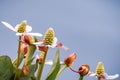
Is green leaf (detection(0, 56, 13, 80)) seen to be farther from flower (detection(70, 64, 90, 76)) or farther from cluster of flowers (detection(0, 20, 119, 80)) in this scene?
flower (detection(70, 64, 90, 76))

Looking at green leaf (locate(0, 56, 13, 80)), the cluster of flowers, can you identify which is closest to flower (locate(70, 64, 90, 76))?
the cluster of flowers

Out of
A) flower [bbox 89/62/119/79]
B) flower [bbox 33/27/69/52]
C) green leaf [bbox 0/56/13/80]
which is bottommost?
flower [bbox 89/62/119/79]

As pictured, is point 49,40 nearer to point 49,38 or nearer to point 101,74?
point 49,38

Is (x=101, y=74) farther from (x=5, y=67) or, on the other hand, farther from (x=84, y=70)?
(x=5, y=67)

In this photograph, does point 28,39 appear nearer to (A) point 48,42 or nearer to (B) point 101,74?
(A) point 48,42

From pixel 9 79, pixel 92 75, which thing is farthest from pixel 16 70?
pixel 92 75

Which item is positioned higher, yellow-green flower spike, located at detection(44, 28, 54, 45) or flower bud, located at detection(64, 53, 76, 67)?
yellow-green flower spike, located at detection(44, 28, 54, 45)

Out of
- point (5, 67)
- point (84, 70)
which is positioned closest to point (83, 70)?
point (84, 70)

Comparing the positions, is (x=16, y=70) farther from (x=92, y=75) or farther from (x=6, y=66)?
(x=92, y=75)
